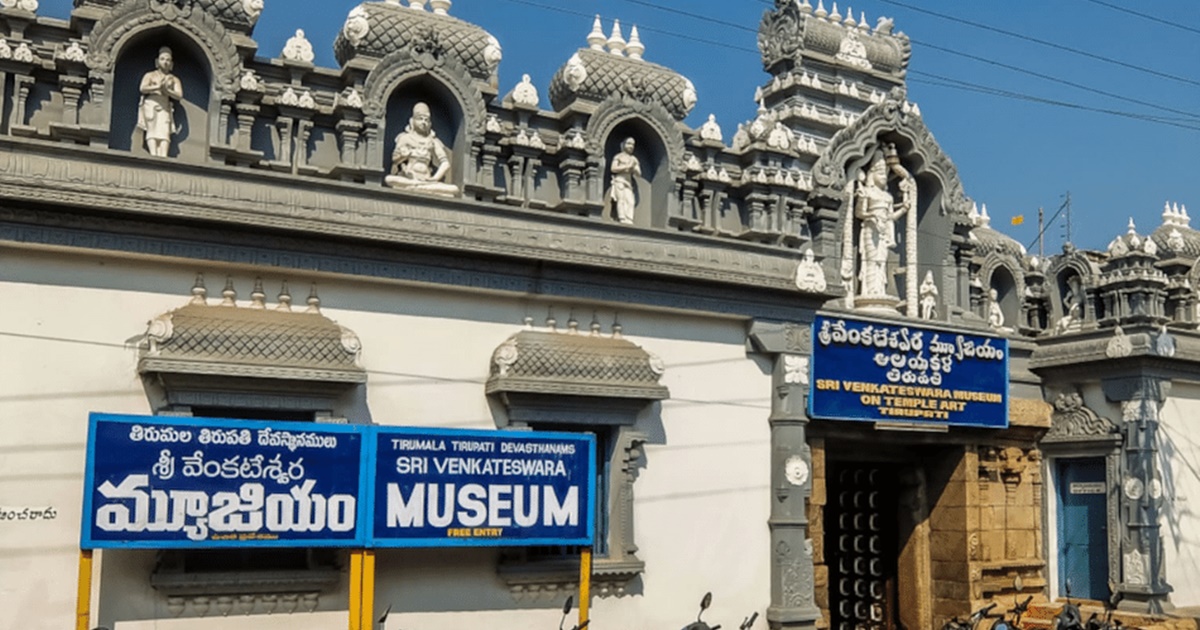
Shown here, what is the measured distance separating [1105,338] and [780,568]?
709 cm

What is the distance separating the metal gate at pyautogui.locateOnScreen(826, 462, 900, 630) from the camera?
16.8 meters

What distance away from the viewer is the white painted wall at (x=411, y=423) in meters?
9.76

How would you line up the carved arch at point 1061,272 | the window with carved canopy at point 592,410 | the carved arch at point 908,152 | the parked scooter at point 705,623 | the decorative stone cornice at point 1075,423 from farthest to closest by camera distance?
the carved arch at point 1061,272 → the decorative stone cornice at point 1075,423 → the carved arch at point 908,152 → the window with carved canopy at point 592,410 → the parked scooter at point 705,623

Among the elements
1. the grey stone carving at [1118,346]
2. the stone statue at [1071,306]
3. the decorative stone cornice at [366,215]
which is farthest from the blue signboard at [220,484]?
the stone statue at [1071,306]

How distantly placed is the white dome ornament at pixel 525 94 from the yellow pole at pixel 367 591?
17.4 feet

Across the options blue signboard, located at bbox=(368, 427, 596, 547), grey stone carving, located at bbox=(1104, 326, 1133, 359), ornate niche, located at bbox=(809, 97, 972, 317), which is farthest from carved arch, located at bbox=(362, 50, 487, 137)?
grey stone carving, located at bbox=(1104, 326, 1133, 359)

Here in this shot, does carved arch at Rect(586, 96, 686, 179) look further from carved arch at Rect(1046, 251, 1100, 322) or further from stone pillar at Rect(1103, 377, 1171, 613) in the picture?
carved arch at Rect(1046, 251, 1100, 322)

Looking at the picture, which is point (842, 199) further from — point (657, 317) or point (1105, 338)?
point (1105, 338)

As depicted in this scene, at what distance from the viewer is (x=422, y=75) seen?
39.6 feet

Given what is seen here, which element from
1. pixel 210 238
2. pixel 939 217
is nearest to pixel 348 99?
pixel 210 238

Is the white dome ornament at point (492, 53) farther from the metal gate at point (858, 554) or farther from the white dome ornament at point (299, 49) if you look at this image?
the metal gate at point (858, 554)

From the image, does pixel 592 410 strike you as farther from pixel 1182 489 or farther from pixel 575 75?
pixel 1182 489

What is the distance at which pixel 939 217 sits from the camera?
1664 centimetres

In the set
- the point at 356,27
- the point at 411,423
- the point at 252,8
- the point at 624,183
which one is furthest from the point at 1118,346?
the point at 252,8
